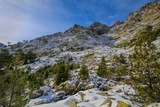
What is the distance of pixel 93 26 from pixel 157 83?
163323 mm

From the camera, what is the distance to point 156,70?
10062mm

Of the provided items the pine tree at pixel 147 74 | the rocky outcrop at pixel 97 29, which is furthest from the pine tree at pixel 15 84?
the rocky outcrop at pixel 97 29

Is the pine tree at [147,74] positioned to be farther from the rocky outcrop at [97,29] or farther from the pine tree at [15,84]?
the rocky outcrop at [97,29]

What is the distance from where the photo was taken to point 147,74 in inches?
410

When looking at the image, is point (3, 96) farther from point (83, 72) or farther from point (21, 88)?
point (83, 72)

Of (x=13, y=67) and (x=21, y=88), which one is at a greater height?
(x=13, y=67)

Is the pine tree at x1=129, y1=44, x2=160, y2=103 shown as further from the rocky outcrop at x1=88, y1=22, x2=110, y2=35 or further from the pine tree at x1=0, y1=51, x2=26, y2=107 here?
the rocky outcrop at x1=88, y1=22, x2=110, y2=35

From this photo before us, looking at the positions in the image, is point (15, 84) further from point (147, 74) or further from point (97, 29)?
point (97, 29)

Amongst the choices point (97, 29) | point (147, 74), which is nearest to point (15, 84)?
point (147, 74)

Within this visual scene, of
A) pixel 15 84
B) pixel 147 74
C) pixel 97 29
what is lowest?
pixel 15 84

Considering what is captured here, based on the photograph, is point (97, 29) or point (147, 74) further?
Result: point (97, 29)

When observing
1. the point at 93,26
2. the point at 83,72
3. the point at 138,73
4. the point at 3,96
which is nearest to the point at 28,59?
the point at 83,72

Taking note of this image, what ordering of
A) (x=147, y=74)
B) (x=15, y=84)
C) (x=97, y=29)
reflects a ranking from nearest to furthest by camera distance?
1. (x=147, y=74)
2. (x=15, y=84)
3. (x=97, y=29)

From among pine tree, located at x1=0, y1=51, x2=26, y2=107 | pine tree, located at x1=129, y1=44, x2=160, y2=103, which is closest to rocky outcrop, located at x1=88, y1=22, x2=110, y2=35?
pine tree, located at x1=0, y1=51, x2=26, y2=107
